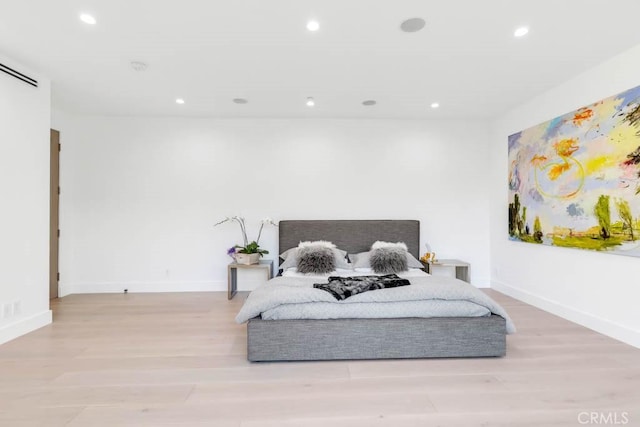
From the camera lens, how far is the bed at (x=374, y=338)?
8.22ft

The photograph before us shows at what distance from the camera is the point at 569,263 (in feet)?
11.5

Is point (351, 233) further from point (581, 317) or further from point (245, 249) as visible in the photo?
point (581, 317)

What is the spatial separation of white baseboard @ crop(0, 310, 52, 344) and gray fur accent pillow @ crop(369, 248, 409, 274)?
12.3 feet

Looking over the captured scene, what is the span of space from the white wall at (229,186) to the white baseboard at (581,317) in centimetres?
81

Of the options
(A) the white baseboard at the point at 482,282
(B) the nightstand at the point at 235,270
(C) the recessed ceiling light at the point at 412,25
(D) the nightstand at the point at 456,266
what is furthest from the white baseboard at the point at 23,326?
(A) the white baseboard at the point at 482,282

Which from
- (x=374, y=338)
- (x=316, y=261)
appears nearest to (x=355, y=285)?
(x=374, y=338)

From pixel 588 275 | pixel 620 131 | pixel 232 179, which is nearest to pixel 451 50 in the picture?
pixel 620 131

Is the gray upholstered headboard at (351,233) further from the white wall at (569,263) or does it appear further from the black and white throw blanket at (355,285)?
the black and white throw blanket at (355,285)

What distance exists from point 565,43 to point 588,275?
91.6 inches

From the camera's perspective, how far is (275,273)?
4.83m

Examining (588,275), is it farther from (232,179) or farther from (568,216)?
(232,179)

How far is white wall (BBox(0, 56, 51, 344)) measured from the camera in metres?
2.97

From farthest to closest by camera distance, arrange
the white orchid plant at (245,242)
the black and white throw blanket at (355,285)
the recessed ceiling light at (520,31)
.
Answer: the white orchid plant at (245,242) < the black and white throw blanket at (355,285) < the recessed ceiling light at (520,31)

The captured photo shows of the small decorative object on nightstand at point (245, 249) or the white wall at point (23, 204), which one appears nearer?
the white wall at point (23, 204)
